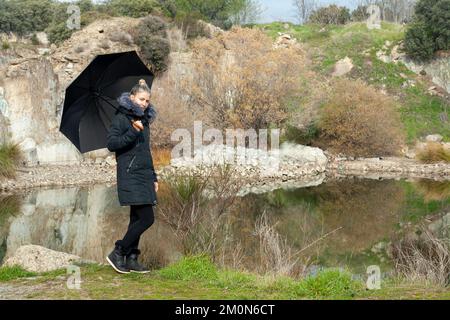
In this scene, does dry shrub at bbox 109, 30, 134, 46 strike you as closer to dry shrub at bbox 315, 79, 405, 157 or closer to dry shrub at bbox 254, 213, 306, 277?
dry shrub at bbox 315, 79, 405, 157

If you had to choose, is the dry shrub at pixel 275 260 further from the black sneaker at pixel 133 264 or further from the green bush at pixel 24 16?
the green bush at pixel 24 16

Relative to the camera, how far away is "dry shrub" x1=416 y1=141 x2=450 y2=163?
73.9 ft

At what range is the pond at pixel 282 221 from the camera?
8.09 metres

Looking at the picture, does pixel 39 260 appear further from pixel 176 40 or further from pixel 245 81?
pixel 176 40

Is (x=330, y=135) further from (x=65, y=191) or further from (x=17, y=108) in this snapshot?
(x=17, y=108)

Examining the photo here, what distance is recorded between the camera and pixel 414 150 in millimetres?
25031

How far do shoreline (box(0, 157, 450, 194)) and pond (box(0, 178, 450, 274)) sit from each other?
1.06 meters

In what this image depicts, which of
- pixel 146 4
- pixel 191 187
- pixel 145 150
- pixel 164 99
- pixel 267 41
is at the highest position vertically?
pixel 146 4

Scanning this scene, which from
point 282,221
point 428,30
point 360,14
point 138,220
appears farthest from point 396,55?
point 138,220

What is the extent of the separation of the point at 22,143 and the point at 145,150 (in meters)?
18.5

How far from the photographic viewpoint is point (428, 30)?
33625 mm

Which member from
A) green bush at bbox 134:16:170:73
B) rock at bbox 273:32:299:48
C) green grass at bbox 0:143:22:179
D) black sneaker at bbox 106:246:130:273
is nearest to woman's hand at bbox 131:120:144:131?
black sneaker at bbox 106:246:130:273

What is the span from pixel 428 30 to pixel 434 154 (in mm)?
14016
